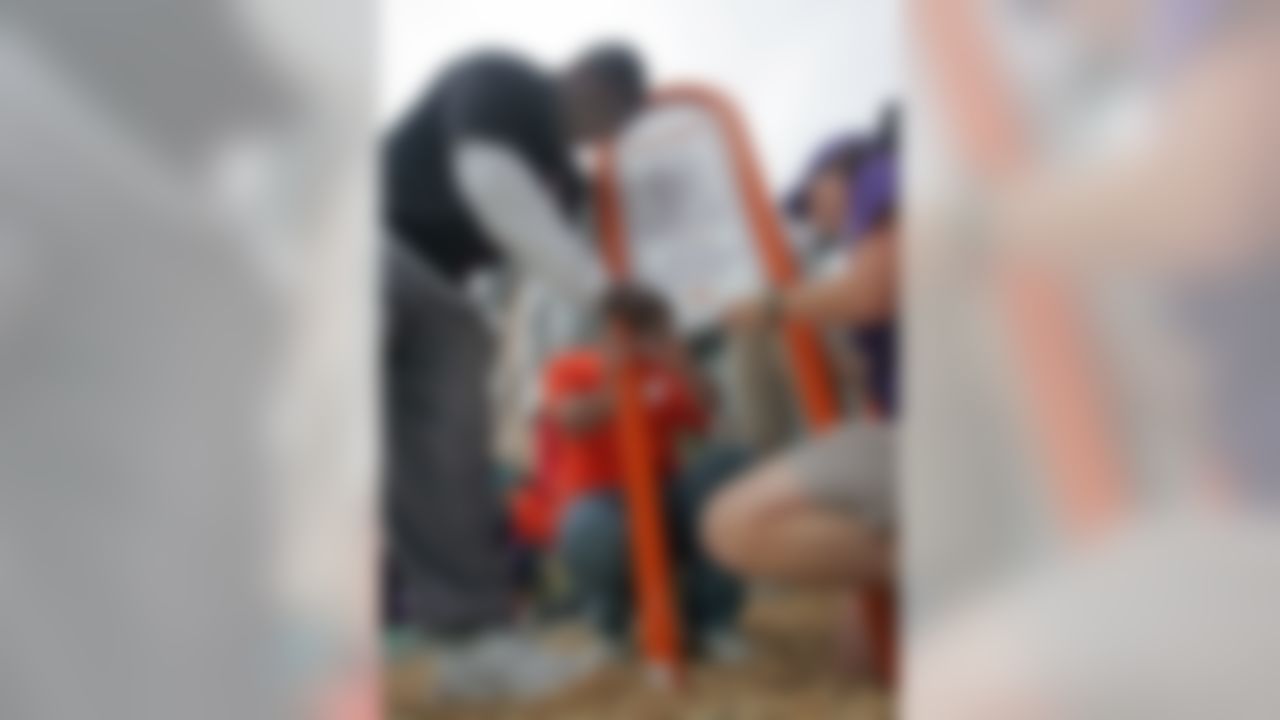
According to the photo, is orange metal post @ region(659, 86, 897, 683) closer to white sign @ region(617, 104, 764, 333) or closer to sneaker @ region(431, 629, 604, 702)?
white sign @ region(617, 104, 764, 333)

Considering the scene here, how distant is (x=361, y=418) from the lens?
408 millimetres

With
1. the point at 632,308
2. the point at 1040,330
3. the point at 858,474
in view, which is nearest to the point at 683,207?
the point at 632,308

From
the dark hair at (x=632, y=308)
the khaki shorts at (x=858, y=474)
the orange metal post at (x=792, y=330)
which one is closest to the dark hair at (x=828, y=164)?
the orange metal post at (x=792, y=330)

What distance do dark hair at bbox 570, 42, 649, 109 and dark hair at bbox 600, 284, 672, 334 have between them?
157 mm

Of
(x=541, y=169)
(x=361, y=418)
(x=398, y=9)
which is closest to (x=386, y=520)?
(x=541, y=169)

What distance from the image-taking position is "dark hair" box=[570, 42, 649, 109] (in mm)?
1147

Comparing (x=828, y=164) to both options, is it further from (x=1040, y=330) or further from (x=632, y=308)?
(x=1040, y=330)

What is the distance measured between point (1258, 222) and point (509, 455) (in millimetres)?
919

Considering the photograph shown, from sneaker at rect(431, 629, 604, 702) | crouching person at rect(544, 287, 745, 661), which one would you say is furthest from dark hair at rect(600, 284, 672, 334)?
sneaker at rect(431, 629, 604, 702)

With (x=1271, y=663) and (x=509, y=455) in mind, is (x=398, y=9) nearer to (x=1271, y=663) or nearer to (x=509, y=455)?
(x=509, y=455)

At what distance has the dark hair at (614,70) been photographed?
115 centimetres

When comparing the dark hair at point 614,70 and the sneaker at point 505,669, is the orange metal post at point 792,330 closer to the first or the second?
the dark hair at point 614,70

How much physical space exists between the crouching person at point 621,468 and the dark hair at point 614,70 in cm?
17

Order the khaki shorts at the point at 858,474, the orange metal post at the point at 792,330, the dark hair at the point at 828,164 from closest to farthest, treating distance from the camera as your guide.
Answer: the khaki shorts at the point at 858,474 → the orange metal post at the point at 792,330 → the dark hair at the point at 828,164
